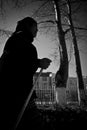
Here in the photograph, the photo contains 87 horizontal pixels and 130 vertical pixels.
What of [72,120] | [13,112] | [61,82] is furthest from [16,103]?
[61,82]

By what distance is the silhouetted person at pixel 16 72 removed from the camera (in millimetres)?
1818

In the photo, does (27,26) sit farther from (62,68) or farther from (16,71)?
(62,68)

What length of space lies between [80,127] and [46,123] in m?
0.90

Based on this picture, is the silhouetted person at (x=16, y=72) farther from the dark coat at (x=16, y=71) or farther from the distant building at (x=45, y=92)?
the distant building at (x=45, y=92)

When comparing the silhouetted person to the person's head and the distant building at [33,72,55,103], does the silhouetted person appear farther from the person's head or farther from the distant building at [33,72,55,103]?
the distant building at [33,72,55,103]

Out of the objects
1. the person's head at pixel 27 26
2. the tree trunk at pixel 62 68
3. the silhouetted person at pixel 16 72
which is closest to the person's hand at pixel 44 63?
the silhouetted person at pixel 16 72

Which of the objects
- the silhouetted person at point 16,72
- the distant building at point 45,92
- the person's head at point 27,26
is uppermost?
the person's head at point 27,26

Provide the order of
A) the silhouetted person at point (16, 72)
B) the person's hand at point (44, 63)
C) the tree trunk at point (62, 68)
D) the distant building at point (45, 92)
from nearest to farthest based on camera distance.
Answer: the silhouetted person at point (16, 72) → the person's hand at point (44, 63) → the tree trunk at point (62, 68) → the distant building at point (45, 92)

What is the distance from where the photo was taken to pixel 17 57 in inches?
77.6

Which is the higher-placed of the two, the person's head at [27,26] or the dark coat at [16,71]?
the person's head at [27,26]

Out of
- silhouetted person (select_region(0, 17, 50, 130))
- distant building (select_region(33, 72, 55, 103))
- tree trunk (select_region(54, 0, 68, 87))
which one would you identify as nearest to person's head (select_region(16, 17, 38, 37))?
silhouetted person (select_region(0, 17, 50, 130))

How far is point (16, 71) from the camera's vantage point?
76.2 inches

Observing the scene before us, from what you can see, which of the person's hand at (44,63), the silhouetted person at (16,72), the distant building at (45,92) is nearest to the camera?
the silhouetted person at (16,72)

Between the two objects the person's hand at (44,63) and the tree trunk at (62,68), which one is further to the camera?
the tree trunk at (62,68)
